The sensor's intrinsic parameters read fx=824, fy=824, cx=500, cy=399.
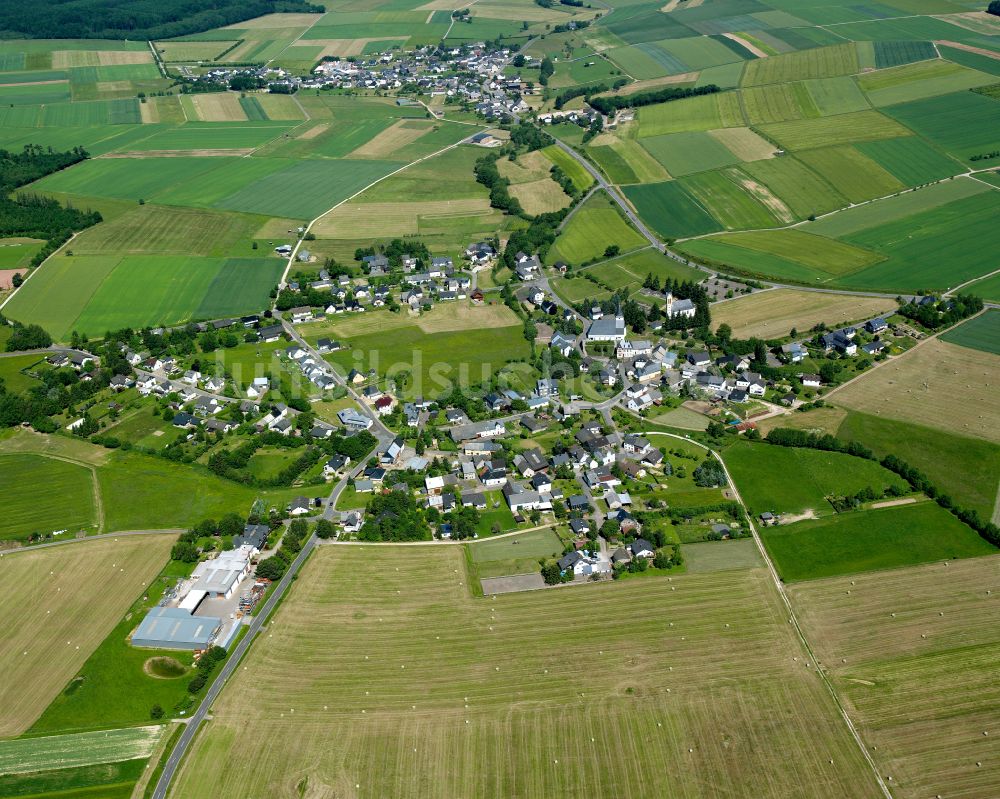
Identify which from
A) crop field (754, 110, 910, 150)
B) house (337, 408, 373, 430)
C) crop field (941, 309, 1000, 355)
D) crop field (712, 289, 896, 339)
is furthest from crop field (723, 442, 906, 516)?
crop field (754, 110, 910, 150)

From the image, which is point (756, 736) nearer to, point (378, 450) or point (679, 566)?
point (679, 566)

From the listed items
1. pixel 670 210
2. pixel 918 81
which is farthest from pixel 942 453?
pixel 918 81

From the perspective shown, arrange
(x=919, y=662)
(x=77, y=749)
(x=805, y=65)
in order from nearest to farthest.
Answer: (x=77, y=749) → (x=919, y=662) → (x=805, y=65)

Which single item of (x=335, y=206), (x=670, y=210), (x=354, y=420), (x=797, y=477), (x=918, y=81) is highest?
(x=918, y=81)

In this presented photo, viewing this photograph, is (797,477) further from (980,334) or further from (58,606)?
(58,606)

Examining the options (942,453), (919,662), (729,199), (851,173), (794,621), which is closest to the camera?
(919,662)

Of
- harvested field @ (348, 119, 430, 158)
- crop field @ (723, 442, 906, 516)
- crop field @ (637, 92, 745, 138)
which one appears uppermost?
crop field @ (637, 92, 745, 138)

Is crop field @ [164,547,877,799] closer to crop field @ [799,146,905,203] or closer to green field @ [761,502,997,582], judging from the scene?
green field @ [761,502,997,582]

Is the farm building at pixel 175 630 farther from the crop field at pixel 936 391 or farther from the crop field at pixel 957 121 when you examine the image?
the crop field at pixel 957 121

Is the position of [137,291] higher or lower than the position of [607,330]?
higher
